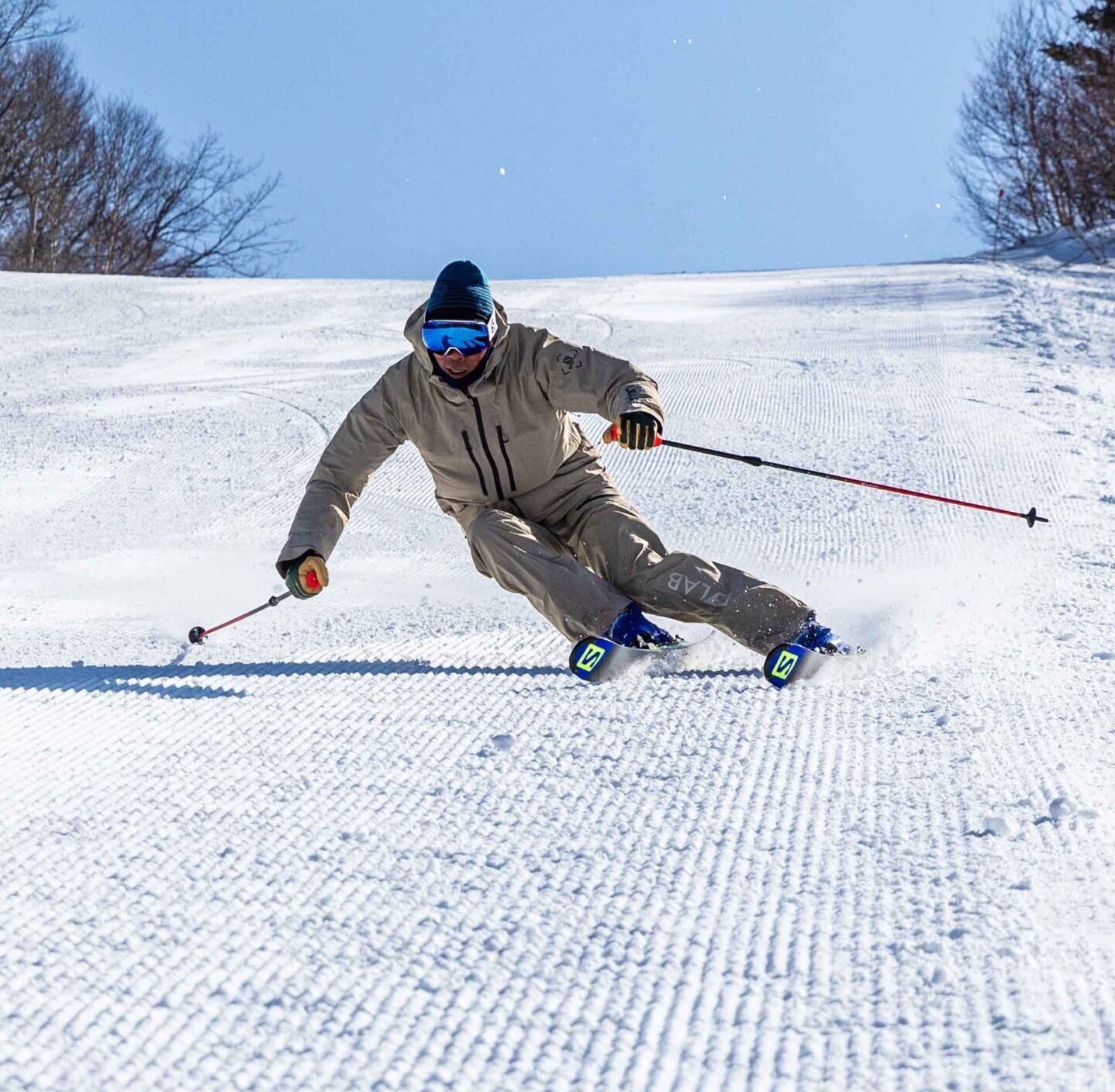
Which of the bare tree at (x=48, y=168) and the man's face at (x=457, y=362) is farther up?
the bare tree at (x=48, y=168)

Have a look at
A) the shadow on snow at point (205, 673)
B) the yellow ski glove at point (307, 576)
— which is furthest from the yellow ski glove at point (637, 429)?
the yellow ski glove at point (307, 576)

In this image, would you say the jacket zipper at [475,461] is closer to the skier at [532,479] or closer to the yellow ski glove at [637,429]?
the skier at [532,479]

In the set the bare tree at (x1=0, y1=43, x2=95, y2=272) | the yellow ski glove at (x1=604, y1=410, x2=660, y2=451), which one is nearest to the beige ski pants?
the yellow ski glove at (x1=604, y1=410, x2=660, y2=451)

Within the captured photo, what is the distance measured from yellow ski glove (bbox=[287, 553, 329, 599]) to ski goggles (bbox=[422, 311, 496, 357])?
2.30ft

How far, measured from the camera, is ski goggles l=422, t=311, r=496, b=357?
3.65 metres

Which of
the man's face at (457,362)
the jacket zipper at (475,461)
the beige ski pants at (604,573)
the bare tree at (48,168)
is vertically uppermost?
the bare tree at (48,168)

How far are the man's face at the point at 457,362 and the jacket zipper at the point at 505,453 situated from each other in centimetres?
21

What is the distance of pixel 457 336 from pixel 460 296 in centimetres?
12

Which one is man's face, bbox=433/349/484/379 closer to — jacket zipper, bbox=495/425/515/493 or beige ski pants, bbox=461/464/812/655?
jacket zipper, bbox=495/425/515/493

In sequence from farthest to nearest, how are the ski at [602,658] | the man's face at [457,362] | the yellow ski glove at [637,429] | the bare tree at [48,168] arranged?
1. the bare tree at [48,168]
2. the man's face at [457,362]
3. the yellow ski glove at [637,429]
4. the ski at [602,658]

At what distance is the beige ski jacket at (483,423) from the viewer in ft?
12.3

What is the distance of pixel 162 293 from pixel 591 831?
537 inches

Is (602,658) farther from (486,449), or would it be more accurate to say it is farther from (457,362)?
(457,362)

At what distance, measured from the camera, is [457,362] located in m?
3.70
